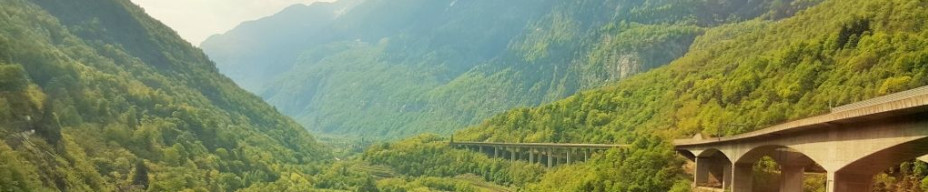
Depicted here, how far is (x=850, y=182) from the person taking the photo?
34.3m

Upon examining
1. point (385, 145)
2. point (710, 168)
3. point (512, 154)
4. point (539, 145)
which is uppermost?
Result: point (539, 145)

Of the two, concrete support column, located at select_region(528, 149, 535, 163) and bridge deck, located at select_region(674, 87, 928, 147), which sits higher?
bridge deck, located at select_region(674, 87, 928, 147)

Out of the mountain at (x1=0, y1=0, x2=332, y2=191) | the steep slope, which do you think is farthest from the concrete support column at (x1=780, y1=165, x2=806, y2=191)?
the mountain at (x1=0, y1=0, x2=332, y2=191)

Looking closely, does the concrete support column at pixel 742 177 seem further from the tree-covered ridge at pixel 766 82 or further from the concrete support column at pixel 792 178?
the tree-covered ridge at pixel 766 82

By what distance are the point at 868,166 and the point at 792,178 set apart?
1419cm

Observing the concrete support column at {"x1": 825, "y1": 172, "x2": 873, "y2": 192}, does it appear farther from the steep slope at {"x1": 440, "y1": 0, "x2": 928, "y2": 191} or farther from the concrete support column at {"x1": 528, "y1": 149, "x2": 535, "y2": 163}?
the concrete support column at {"x1": 528, "y1": 149, "x2": 535, "y2": 163}

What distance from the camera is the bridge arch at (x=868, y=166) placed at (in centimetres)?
3115

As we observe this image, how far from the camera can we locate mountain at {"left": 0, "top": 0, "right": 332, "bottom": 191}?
6066 cm

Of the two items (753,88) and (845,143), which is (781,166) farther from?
(753,88)

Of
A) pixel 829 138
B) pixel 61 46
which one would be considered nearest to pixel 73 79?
pixel 61 46

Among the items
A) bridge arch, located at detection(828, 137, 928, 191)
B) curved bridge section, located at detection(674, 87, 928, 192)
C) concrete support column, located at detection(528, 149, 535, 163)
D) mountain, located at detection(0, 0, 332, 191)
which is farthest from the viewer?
concrete support column, located at detection(528, 149, 535, 163)

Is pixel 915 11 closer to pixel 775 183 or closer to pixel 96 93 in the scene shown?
pixel 775 183

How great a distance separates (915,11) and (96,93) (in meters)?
84.9

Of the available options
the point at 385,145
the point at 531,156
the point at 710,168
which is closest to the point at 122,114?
the point at 531,156
